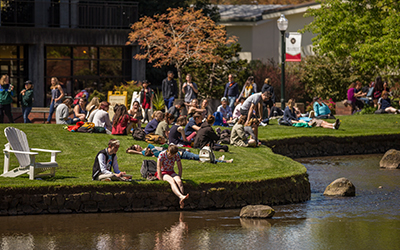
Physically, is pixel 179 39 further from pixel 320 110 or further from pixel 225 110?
pixel 320 110

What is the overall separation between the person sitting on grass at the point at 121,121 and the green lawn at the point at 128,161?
29 cm

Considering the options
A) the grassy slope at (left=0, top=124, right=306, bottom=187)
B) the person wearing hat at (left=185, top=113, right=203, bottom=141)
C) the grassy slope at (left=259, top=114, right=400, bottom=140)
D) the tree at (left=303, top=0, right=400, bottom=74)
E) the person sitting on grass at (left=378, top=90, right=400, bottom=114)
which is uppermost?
the tree at (left=303, top=0, right=400, bottom=74)

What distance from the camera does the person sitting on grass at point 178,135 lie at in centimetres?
1579

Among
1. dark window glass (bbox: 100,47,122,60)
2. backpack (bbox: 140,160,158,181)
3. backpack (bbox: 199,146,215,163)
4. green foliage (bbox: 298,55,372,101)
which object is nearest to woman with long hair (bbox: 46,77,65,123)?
backpack (bbox: 199,146,215,163)

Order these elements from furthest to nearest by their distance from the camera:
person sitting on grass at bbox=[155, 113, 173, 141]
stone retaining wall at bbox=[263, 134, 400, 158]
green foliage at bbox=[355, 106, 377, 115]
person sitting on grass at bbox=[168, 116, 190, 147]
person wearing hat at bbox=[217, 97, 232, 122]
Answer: green foliage at bbox=[355, 106, 377, 115], person wearing hat at bbox=[217, 97, 232, 122], stone retaining wall at bbox=[263, 134, 400, 158], person sitting on grass at bbox=[155, 113, 173, 141], person sitting on grass at bbox=[168, 116, 190, 147]

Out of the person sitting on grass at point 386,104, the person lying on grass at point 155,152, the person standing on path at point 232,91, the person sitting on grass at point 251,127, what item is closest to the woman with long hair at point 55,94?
the person lying on grass at point 155,152

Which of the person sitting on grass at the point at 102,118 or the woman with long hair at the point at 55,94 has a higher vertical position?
the woman with long hair at the point at 55,94

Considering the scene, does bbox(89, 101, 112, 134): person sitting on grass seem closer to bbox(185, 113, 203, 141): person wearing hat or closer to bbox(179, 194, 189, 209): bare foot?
bbox(185, 113, 203, 141): person wearing hat

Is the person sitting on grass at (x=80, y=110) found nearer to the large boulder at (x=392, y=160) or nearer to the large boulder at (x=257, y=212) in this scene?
the large boulder at (x=392, y=160)

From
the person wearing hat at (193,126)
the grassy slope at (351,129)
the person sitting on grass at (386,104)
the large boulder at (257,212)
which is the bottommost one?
the large boulder at (257,212)

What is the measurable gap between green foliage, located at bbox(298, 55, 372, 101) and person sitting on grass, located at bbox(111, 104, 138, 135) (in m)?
16.7

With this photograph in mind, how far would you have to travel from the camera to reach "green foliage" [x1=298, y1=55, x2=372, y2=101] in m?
31.7

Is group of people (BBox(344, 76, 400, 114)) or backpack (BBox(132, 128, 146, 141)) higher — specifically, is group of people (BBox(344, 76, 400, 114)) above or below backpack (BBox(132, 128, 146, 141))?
above

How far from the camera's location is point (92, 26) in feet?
96.3
